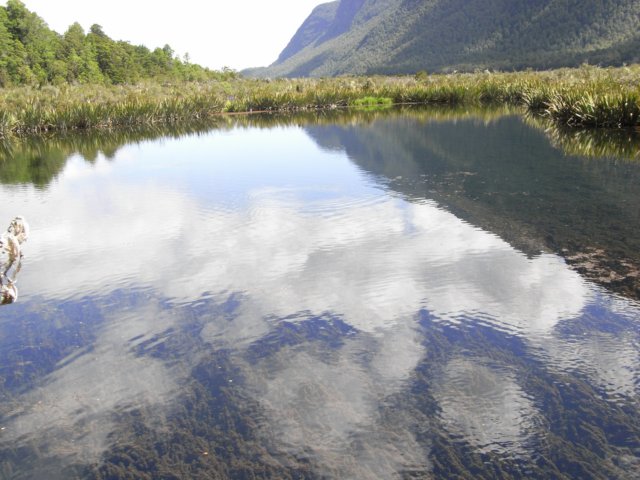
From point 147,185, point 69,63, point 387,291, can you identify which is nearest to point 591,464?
point 387,291

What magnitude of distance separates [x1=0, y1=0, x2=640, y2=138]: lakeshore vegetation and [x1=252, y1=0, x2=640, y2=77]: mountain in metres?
40.7

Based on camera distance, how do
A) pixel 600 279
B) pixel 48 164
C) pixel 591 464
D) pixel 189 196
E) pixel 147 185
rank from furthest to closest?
pixel 48 164 → pixel 147 185 → pixel 189 196 → pixel 600 279 → pixel 591 464

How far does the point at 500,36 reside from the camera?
98.0 meters

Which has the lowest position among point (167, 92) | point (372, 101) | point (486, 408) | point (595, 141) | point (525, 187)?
point (595, 141)

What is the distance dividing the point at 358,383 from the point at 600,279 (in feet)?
8.79

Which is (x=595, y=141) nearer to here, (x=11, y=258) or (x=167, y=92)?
(x=11, y=258)

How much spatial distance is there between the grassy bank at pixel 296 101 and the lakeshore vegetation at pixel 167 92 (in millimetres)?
41

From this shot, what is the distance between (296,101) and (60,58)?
25120mm

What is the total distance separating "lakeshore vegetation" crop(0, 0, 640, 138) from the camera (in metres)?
18.8

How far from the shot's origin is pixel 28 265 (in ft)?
18.5

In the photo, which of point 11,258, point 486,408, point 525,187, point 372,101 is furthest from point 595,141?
point 372,101

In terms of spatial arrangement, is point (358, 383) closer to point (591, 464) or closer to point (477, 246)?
point (591, 464)

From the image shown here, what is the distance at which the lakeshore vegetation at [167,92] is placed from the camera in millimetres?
18781

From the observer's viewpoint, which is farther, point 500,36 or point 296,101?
point 500,36
